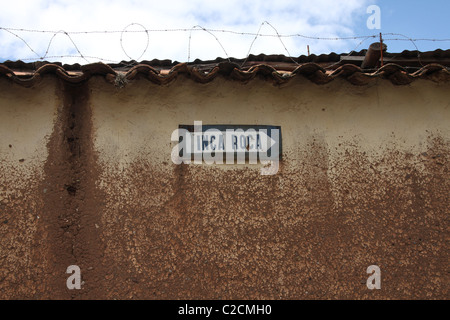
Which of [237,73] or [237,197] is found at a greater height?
[237,73]

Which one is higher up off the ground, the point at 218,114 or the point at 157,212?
the point at 218,114

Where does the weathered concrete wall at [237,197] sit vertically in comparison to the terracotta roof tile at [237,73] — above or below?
below

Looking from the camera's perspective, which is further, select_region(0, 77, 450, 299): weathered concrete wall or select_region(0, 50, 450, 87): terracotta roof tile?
select_region(0, 50, 450, 87): terracotta roof tile

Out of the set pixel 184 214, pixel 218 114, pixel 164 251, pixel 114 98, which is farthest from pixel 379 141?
pixel 114 98

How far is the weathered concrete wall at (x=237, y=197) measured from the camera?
3279mm

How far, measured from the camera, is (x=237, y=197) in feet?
11.5

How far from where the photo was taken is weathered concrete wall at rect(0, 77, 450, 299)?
328cm

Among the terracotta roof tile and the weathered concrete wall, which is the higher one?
the terracotta roof tile

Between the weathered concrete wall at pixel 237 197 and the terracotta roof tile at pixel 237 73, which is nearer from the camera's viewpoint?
the weathered concrete wall at pixel 237 197

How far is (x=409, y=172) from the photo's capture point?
3.65 meters

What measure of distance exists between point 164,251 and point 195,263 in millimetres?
282
